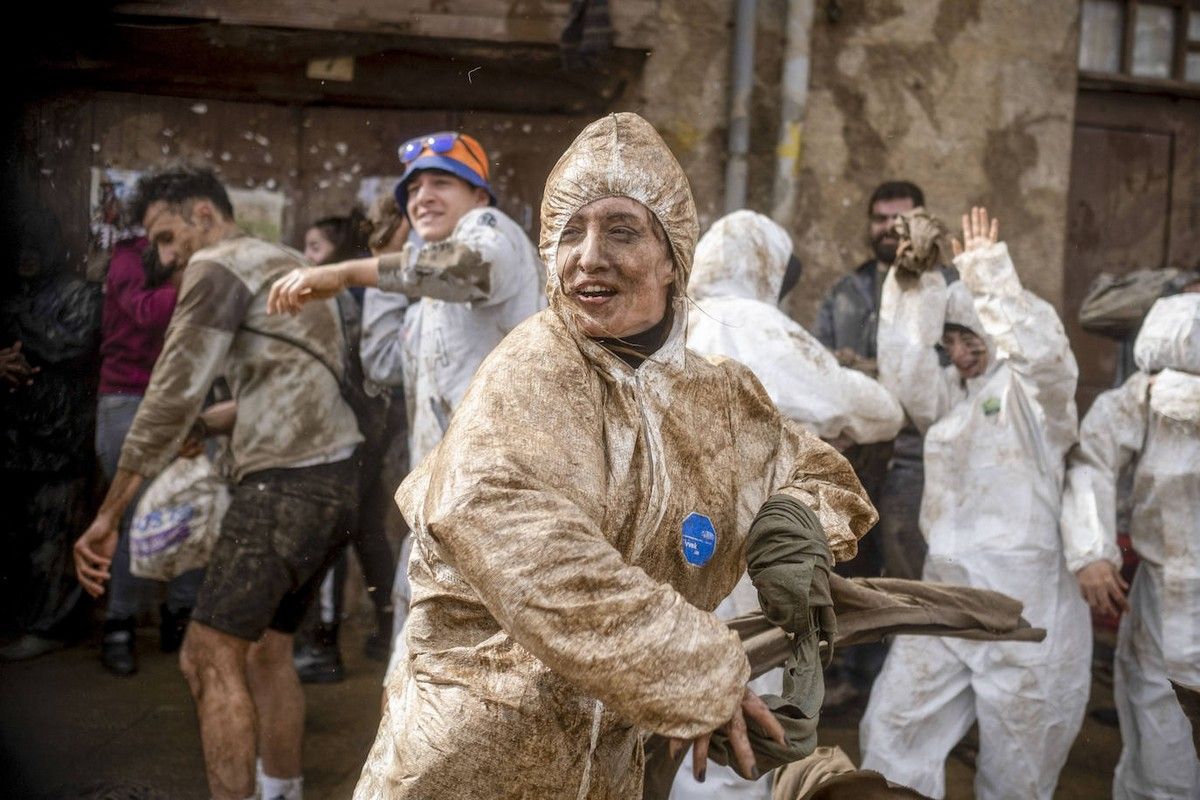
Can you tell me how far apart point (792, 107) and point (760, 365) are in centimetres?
284

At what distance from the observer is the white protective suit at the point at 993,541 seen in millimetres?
3803

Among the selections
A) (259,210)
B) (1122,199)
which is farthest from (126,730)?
(1122,199)

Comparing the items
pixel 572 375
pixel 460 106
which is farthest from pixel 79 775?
pixel 460 106

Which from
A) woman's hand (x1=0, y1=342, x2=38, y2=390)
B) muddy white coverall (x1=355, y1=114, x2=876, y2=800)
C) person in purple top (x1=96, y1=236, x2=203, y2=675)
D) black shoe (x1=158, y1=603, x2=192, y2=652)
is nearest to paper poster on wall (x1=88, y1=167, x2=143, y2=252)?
person in purple top (x1=96, y1=236, x2=203, y2=675)

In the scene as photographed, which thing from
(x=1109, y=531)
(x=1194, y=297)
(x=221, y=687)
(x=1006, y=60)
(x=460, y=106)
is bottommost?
(x=221, y=687)

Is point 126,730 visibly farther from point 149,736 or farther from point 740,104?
point 740,104

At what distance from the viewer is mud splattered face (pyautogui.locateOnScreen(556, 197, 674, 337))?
2074 mm

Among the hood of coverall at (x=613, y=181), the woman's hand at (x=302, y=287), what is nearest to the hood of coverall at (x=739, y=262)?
the woman's hand at (x=302, y=287)

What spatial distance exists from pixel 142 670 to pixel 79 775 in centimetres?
107

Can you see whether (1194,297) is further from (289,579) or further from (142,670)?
(142,670)

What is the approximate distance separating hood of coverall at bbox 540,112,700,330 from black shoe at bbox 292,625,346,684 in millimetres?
3522

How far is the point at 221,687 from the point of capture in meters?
3.58

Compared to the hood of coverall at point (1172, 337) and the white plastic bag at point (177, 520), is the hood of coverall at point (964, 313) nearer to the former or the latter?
the hood of coverall at point (1172, 337)

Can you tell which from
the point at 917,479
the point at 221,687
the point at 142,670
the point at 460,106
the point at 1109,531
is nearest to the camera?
the point at 221,687
